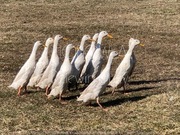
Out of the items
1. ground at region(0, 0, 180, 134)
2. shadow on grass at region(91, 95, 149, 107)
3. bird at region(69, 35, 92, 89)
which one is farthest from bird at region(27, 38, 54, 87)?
shadow on grass at region(91, 95, 149, 107)

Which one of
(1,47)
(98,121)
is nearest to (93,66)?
(98,121)

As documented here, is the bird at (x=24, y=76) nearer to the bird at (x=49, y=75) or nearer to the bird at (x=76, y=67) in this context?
the bird at (x=49, y=75)

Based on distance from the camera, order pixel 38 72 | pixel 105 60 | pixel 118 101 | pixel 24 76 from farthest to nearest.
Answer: pixel 105 60, pixel 38 72, pixel 24 76, pixel 118 101

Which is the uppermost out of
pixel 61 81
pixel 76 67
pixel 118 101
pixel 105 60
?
pixel 76 67

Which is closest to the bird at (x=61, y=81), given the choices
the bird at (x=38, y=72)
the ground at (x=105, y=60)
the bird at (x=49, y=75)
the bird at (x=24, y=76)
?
the ground at (x=105, y=60)

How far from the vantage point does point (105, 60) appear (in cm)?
1881

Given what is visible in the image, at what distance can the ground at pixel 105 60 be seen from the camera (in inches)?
431

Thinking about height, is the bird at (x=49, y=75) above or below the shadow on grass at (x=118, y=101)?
above

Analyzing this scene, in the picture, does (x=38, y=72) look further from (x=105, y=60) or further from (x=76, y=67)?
(x=105, y=60)

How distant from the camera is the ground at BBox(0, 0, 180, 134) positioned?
10938mm

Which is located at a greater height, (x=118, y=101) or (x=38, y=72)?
(x=38, y=72)

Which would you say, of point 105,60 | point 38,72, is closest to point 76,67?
point 38,72

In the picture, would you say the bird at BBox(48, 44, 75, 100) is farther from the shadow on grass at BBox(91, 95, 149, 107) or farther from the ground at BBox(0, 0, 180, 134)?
the shadow on grass at BBox(91, 95, 149, 107)

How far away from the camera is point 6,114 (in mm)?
11562
